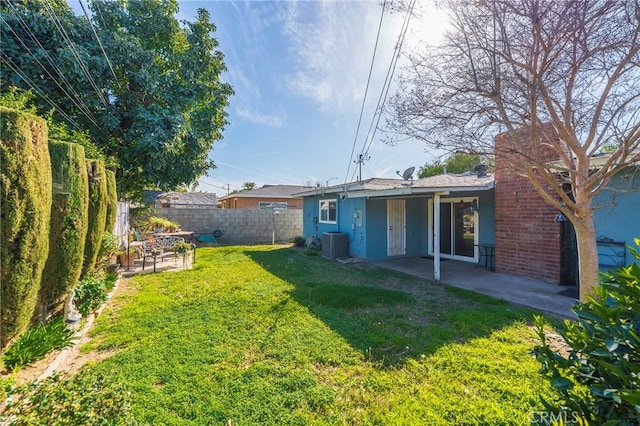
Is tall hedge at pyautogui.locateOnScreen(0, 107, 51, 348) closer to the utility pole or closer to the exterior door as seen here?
the exterior door

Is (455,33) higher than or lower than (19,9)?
lower

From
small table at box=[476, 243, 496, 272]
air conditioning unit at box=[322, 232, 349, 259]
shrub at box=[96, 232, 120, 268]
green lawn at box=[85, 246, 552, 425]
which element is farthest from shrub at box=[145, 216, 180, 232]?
small table at box=[476, 243, 496, 272]

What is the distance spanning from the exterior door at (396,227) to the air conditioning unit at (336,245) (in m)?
1.66

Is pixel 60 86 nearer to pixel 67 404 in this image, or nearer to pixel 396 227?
pixel 67 404

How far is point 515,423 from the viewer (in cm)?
248

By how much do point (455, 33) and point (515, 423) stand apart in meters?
4.77

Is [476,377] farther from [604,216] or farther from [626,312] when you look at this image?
[604,216]

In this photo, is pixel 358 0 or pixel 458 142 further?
pixel 358 0

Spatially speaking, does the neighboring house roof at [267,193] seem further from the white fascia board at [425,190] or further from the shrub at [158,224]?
the white fascia board at [425,190]

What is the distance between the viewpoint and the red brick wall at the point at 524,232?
7.11 meters

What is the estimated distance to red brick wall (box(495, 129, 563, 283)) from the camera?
7.11 m

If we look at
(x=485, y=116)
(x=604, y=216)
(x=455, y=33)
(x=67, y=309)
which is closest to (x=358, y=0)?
(x=455, y=33)

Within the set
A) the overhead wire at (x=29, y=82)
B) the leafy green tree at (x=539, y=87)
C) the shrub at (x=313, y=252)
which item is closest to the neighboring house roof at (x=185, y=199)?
the overhead wire at (x=29, y=82)

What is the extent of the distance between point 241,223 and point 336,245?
7.05 metres
